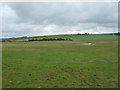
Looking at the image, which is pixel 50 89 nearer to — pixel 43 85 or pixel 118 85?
pixel 43 85

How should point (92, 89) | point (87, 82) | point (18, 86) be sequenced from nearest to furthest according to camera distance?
point (92, 89) < point (18, 86) < point (87, 82)

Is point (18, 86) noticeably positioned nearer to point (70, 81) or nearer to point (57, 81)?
Answer: point (57, 81)

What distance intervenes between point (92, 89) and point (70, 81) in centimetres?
186

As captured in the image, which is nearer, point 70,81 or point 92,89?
point 92,89

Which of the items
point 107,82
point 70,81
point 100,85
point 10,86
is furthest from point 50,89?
point 107,82

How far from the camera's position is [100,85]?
328 inches

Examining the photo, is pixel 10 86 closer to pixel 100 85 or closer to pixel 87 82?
pixel 87 82

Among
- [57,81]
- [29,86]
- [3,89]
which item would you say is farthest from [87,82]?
[3,89]

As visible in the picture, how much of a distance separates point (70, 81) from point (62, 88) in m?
1.41

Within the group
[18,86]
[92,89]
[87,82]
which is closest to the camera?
[92,89]

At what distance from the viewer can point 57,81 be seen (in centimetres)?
909

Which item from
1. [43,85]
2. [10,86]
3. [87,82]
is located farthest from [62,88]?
[10,86]

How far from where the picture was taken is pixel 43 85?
8328mm

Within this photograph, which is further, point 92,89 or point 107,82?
point 107,82
